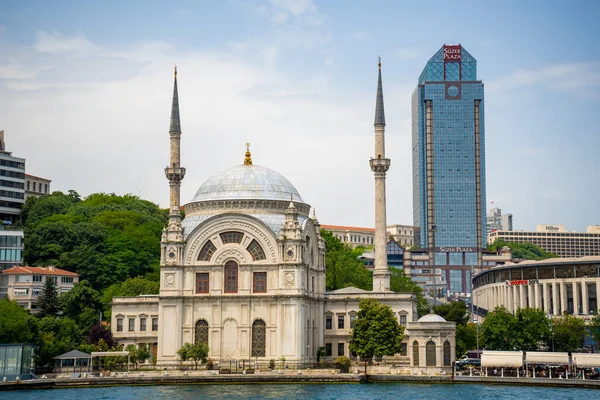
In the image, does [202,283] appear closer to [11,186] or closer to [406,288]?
[406,288]

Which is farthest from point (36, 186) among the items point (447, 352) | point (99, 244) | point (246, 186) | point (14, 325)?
point (447, 352)

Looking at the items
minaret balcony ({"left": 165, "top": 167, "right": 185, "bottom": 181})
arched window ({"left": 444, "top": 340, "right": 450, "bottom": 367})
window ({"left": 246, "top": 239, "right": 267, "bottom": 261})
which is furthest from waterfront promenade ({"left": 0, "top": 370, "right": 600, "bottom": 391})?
minaret balcony ({"left": 165, "top": 167, "right": 185, "bottom": 181})

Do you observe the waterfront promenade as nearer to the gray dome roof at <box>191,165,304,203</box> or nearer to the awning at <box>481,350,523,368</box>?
the awning at <box>481,350,523,368</box>

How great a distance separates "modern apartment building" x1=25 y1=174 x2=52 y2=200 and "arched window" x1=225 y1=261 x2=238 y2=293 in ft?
202

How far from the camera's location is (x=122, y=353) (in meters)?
77.2

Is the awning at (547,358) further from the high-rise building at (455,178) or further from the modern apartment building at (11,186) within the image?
the high-rise building at (455,178)

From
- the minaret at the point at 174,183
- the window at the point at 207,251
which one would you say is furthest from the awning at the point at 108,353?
the window at the point at 207,251

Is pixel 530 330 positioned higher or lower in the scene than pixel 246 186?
lower

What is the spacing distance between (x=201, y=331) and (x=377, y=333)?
13.6 m

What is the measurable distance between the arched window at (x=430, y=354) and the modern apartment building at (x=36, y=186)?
75295 millimetres

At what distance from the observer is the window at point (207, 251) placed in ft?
264

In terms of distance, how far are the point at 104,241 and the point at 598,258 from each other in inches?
1921

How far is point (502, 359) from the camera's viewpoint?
233 ft

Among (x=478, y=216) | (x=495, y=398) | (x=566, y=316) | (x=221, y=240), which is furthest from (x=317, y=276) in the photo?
(x=478, y=216)
